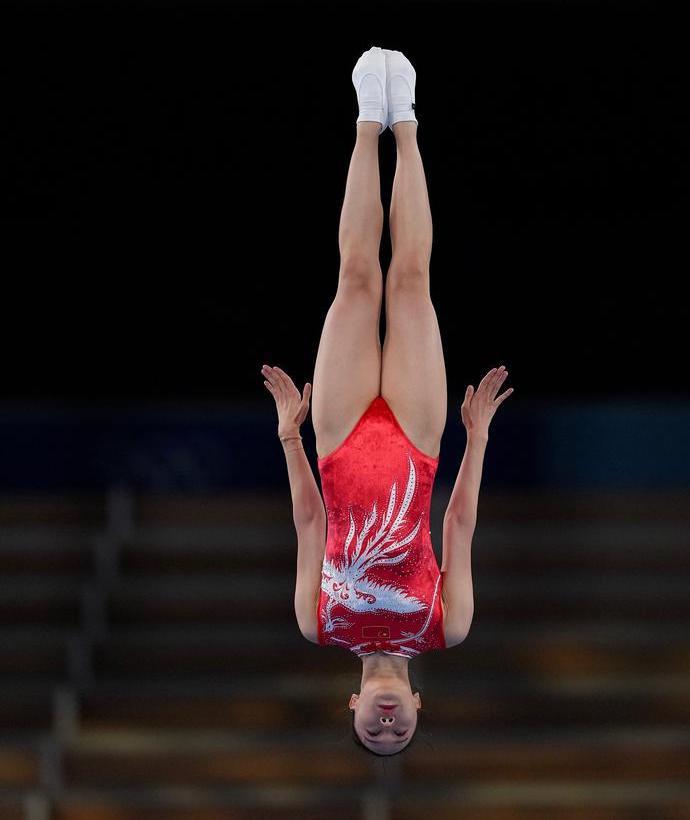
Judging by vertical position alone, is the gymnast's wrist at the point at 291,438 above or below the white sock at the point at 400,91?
below

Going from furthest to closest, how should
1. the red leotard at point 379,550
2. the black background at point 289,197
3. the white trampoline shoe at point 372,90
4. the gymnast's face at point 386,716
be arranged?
the black background at point 289,197 → the white trampoline shoe at point 372,90 → the red leotard at point 379,550 → the gymnast's face at point 386,716

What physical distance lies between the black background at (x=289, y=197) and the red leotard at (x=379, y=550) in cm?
359

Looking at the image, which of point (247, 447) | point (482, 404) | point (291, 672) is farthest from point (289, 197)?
point (482, 404)

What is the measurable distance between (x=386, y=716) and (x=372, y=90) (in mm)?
2133

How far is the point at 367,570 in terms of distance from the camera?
161 inches

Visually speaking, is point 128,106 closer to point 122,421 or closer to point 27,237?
point 27,237

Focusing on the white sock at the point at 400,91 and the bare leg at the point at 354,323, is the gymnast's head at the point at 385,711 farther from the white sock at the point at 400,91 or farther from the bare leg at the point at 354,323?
the white sock at the point at 400,91

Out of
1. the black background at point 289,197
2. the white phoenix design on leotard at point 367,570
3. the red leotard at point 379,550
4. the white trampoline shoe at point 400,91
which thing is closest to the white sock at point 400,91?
the white trampoline shoe at point 400,91

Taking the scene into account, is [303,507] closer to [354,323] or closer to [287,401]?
[287,401]

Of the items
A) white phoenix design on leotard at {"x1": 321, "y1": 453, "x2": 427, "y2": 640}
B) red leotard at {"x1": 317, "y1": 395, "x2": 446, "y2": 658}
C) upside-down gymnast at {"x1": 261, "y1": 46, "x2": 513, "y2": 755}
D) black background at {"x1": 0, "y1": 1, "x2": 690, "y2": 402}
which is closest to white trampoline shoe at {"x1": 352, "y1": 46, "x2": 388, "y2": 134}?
upside-down gymnast at {"x1": 261, "y1": 46, "x2": 513, "y2": 755}

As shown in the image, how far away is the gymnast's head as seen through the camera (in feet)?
13.1

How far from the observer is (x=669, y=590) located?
7887 millimetres

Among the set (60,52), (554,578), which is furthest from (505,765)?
(60,52)

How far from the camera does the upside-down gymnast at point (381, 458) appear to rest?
161 inches
